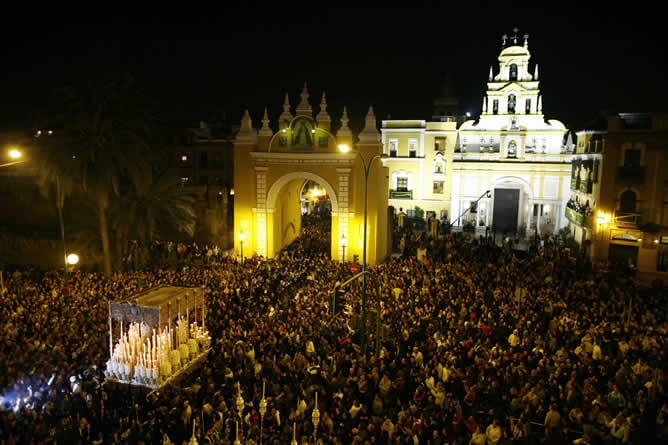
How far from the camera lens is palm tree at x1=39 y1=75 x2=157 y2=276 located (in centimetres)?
2353

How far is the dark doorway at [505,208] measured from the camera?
42344 mm

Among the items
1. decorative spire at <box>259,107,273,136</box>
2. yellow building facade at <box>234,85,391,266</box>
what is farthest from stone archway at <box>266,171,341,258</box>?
decorative spire at <box>259,107,273,136</box>

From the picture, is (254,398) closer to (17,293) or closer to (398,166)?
(17,293)

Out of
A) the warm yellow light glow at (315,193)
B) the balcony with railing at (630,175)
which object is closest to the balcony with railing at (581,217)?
the balcony with railing at (630,175)

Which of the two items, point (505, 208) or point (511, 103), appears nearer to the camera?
point (511, 103)

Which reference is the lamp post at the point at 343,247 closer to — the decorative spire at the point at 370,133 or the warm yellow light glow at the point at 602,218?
the decorative spire at the point at 370,133

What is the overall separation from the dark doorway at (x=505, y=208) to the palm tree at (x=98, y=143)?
1125 inches

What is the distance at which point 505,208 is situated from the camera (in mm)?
42719

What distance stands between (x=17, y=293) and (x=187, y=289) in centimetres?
815

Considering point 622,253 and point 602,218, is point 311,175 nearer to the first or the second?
point 602,218

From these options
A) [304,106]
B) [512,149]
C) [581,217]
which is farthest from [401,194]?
[304,106]

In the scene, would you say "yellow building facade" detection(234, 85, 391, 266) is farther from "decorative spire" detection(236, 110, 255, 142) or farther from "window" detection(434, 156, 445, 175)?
"window" detection(434, 156, 445, 175)

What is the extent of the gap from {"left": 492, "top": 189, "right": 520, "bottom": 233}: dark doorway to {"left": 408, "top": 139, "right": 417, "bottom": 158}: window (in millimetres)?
7385

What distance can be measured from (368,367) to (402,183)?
1275 inches
